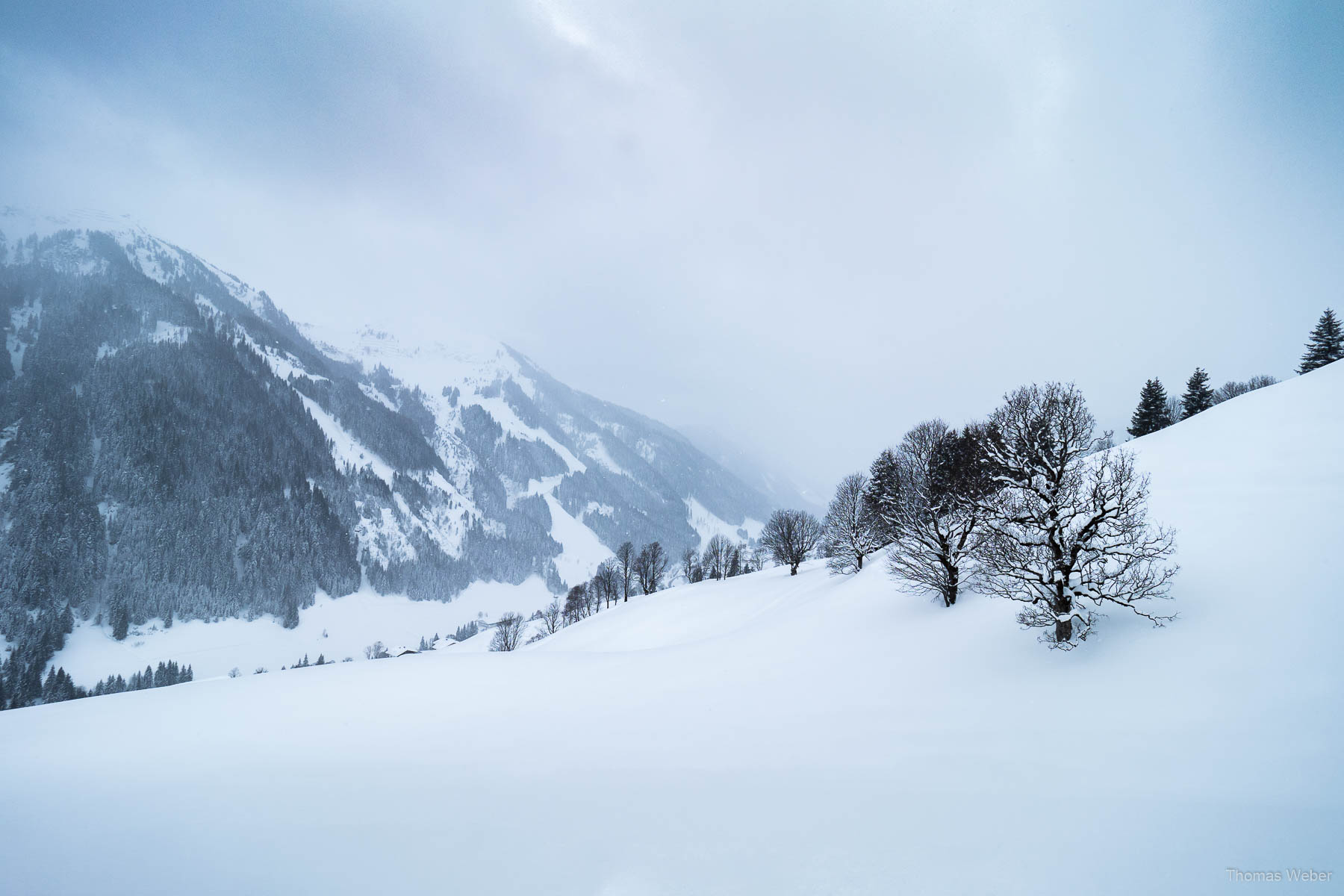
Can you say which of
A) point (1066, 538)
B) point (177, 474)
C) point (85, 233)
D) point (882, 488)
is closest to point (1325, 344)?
point (882, 488)

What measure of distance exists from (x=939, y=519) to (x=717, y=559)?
54.3m

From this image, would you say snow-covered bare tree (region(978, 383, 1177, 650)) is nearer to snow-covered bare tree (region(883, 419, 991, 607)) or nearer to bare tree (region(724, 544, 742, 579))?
snow-covered bare tree (region(883, 419, 991, 607))

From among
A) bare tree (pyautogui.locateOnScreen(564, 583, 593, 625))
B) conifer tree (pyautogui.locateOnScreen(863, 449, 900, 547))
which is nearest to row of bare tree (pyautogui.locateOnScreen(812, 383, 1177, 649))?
conifer tree (pyautogui.locateOnScreen(863, 449, 900, 547))

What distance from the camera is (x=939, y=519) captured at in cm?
2219

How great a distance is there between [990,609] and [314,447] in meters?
194

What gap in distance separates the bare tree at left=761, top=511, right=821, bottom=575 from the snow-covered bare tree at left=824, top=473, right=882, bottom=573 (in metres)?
4.64

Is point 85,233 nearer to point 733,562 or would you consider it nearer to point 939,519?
point 733,562

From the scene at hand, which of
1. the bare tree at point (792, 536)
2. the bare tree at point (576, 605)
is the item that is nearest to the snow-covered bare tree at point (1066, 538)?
the bare tree at point (792, 536)

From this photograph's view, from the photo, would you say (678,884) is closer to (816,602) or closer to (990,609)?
(990,609)

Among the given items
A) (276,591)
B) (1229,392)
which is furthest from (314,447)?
(1229,392)

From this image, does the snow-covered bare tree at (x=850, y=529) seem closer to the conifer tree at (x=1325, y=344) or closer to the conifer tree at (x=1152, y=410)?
the conifer tree at (x=1152, y=410)

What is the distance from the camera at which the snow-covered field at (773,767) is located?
5.07m

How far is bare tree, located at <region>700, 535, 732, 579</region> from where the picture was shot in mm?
73500

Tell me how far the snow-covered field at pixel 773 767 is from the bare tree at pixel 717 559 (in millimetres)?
61256
